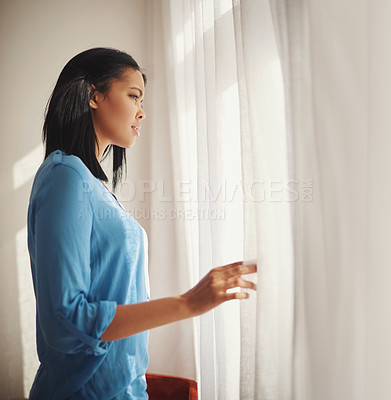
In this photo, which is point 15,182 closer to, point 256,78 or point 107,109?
point 107,109

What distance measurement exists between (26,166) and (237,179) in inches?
45.8

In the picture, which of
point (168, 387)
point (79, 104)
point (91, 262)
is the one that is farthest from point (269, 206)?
point (168, 387)

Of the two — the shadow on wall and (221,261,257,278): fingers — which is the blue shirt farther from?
the shadow on wall

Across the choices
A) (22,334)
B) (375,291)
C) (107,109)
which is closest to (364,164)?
(375,291)

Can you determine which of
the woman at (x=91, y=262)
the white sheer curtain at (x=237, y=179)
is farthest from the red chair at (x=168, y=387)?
the woman at (x=91, y=262)

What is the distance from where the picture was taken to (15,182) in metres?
1.76

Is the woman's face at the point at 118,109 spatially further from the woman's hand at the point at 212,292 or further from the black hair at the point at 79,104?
the woman's hand at the point at 212,292

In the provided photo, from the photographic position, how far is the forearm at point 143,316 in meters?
0.67

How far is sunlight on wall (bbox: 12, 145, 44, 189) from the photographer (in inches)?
69.2

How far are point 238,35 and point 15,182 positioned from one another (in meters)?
1.33

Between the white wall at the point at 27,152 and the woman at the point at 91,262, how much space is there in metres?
0.88

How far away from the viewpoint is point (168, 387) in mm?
1631

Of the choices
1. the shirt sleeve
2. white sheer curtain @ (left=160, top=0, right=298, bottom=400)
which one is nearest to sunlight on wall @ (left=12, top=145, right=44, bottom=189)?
white sheer curtain @ (left=160, top=0, right=298, bottom=400)

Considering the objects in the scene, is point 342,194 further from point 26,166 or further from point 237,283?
point 26,166
